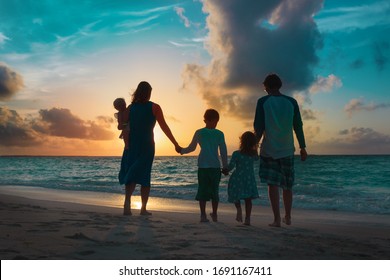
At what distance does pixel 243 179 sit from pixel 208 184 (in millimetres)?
561

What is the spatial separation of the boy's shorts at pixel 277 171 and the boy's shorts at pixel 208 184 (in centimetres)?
83

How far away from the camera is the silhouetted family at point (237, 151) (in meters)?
5.78

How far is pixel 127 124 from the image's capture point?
666 cm

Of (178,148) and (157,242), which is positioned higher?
(178,148)

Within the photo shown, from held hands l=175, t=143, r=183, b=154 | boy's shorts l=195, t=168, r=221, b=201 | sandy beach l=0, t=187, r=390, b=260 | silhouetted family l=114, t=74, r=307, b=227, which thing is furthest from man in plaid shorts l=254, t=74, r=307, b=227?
held hands l=175, t=143, r=183, b=154

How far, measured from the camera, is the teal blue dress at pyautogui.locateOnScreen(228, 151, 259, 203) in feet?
20.7

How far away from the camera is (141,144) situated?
6484mm

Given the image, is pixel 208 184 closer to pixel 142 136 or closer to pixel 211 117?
pixel 211 117

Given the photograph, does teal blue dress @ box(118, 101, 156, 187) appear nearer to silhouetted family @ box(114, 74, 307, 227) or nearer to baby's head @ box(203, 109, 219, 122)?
silhouetted family @ box(114, 74, 307, 227)

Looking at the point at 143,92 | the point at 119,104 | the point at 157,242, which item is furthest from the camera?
the point at 119,104

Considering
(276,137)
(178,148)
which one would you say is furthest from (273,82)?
(178,148)

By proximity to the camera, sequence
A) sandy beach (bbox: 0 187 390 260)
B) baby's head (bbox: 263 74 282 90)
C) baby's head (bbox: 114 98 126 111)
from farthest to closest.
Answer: baby's head (bbox: 114 98 126 111), baby's head (bbox: 263 74 282 90), sandy beach (bbox: 0 187 390 260)

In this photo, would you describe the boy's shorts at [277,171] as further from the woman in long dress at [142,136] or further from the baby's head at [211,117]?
the woman in long dress at [142,136]
